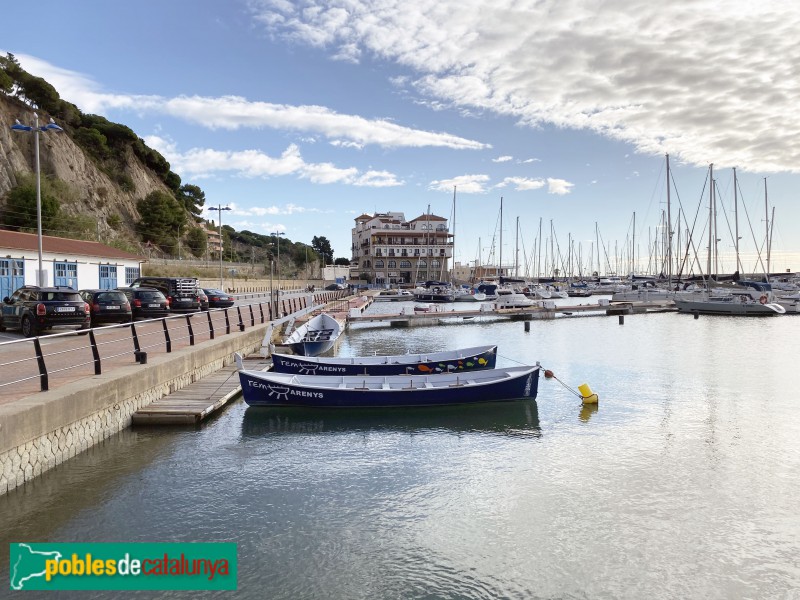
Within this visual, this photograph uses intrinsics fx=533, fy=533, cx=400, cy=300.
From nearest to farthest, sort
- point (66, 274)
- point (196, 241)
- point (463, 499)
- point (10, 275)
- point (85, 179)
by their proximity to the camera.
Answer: point (463, 499)
point (10, 275)
point (66, 274)
point (85, 179)
point (196, 241)

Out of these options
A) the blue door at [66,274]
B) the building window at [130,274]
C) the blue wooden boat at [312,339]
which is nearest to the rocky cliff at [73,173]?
the building window at [130,274]

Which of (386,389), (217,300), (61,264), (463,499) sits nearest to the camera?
(463,499)

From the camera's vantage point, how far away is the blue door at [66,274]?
3322 cm

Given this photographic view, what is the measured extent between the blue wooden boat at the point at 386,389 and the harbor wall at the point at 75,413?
7.11ft

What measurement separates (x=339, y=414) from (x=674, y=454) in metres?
8.86

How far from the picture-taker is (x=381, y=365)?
745 inches

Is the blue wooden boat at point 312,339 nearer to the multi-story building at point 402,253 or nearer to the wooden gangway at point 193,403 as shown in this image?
the wooden gangway at point 193,403

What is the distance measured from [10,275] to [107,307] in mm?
13690

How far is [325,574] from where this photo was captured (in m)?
7.21

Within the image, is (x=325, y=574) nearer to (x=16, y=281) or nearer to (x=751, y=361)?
(x=751, y=361)

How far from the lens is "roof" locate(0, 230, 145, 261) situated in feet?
99.7

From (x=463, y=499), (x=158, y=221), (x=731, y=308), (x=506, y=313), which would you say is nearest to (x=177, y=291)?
(x=463, y=499)

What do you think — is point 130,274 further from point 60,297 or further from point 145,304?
point 60,297

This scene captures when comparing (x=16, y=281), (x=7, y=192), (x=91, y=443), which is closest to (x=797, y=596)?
(x=91, y=443)
